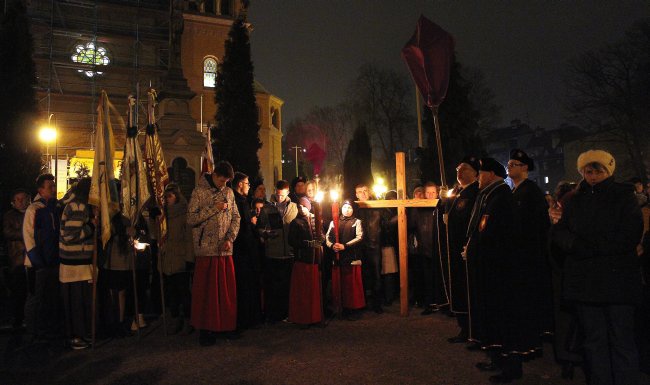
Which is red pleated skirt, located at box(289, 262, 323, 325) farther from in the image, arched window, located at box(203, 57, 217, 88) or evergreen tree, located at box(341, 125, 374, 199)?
arched window, located at box(203, 57, 217, 88)

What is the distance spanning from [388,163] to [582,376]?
36265 mm

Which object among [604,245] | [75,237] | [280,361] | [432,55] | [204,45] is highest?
[204,45]

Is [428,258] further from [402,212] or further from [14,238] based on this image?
[14,238]

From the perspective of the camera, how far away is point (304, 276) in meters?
7.18

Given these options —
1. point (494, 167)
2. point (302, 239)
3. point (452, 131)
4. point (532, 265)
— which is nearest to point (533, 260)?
point (532, 265)

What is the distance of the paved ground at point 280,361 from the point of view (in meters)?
4.86

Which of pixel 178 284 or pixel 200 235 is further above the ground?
pixel 200 235

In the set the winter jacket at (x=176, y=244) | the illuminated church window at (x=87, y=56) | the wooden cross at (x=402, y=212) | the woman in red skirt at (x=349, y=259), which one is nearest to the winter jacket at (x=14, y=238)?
the winter jacket at (x=176, y=244)

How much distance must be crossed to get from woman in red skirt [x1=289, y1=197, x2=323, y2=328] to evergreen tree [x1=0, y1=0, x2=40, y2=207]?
976 centimetres

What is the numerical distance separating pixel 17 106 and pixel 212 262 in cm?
1068

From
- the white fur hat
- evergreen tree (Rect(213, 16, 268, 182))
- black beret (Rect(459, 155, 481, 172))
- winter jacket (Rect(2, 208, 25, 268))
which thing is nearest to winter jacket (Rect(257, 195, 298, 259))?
black beret (Rect(459, 155, 481, 172))

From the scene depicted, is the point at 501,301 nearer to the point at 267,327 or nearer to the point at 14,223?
the point at 267,327

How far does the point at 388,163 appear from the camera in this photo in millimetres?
40719

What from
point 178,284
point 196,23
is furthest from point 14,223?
point 196,23
